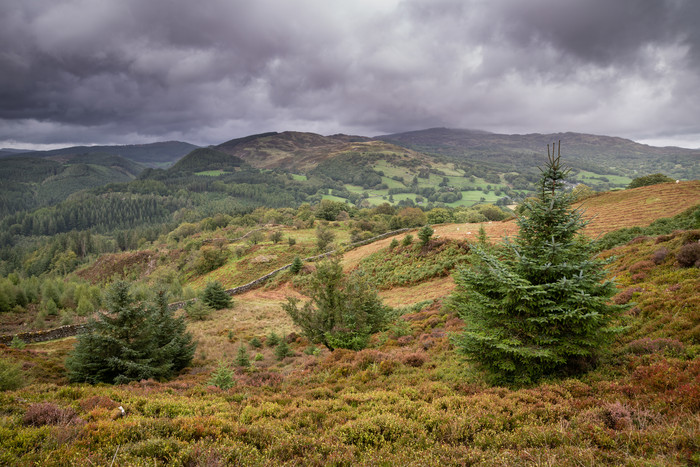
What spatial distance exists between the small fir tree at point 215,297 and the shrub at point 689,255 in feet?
97.2

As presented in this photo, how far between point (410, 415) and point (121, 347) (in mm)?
10562

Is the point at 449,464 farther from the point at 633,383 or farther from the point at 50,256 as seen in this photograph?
the point at 50,256

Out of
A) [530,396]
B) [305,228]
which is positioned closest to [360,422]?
[530,396]

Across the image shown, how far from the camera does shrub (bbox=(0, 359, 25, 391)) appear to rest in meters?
7.95

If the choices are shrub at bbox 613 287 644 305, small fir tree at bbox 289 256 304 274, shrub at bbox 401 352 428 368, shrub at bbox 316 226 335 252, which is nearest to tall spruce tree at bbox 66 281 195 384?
shrub at bbox 401 352 428 368

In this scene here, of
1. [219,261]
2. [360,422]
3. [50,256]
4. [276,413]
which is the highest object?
[360,422]

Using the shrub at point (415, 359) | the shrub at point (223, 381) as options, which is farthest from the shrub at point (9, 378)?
the shrub at point (415, 359)

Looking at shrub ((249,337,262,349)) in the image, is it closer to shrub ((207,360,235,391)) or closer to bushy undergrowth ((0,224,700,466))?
shrub ((207,360,235,391))

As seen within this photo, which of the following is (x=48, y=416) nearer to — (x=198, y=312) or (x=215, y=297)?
(x=198, y=312)

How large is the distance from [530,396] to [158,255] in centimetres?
7977

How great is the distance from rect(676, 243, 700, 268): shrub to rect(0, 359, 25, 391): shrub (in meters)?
22.7

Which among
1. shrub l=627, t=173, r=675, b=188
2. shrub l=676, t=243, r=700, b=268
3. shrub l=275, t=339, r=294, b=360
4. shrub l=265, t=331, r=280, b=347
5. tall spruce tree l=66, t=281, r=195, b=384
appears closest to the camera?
tall spruce tree l=66, t=281, r=195, b=384

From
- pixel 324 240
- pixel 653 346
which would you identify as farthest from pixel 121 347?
pixel 324 240

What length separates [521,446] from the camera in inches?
191
